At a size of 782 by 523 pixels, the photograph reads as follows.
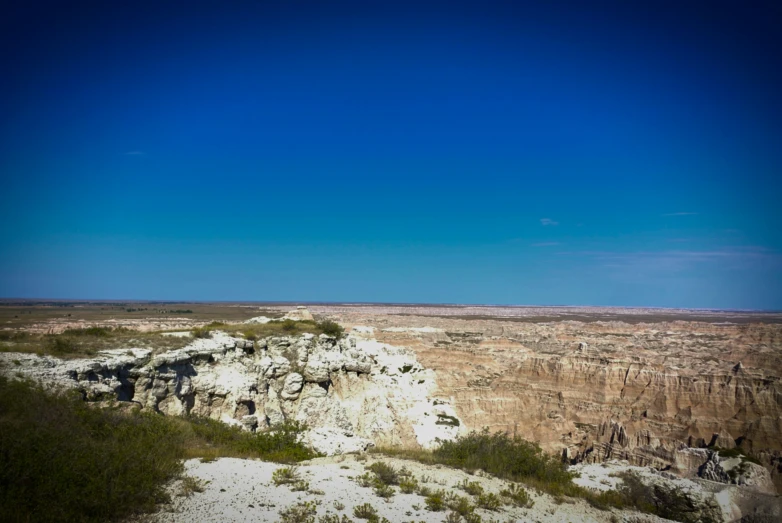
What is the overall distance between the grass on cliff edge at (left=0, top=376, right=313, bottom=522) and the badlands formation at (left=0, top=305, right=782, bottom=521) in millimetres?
1450

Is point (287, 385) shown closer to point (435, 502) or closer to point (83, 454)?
point (83, 454)

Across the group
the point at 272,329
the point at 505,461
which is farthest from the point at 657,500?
the point at 272,329

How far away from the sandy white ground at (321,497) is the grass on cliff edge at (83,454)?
0.58 meters

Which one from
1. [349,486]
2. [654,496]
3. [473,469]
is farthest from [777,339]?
[349,486]

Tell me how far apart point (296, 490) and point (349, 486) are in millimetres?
1127

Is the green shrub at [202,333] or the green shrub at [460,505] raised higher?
the green shrub at [202,333]

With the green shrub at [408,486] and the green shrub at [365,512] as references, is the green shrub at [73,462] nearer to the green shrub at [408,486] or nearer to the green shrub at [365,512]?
the green shrub at [365,512]

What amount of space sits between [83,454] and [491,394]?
95.6 ft

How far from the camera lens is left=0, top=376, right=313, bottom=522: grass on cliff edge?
19.7 feet

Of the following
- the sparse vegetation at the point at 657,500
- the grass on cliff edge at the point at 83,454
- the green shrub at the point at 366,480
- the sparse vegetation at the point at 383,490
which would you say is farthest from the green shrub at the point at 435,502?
the sparse vegetation at the point at 657,500

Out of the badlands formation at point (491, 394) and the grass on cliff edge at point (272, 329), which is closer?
the badlands formation at point (491, 394)

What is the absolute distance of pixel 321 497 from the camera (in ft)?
25.6

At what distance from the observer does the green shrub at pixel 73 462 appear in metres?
5.95

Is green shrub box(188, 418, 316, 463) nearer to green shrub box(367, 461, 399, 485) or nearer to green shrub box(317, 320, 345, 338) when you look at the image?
green shrub box(367, 461, 399, 485)
